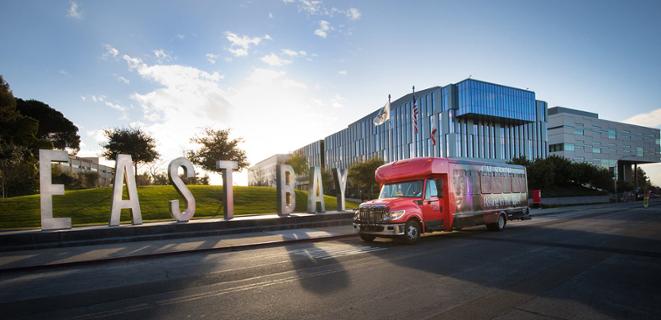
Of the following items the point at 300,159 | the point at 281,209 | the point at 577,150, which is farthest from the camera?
the point at 577,150

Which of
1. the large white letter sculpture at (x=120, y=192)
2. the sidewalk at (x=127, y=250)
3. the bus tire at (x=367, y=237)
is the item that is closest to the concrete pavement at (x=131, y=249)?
the sidewalk at (x=127, y=250)

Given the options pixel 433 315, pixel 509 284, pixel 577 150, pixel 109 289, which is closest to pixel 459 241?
pixel 509 284

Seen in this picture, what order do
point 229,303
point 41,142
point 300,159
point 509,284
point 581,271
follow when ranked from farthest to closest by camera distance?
1. point 300,159
2. point 41,142
3. point 581,271
4. point 509,284
5. point 229,303

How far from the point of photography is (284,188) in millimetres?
19672

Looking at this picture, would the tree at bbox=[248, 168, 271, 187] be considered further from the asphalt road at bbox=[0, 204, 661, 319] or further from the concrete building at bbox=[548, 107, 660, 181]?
the asphalt road at bbox=[0, 204, 661, 319]

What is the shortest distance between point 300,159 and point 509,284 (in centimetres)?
7828

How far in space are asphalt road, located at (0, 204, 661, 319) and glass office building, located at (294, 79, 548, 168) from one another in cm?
4853

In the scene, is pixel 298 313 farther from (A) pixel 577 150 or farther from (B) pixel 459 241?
(A) pixel 577 150

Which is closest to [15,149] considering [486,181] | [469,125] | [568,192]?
[486,181]

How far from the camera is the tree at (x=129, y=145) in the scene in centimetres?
3703

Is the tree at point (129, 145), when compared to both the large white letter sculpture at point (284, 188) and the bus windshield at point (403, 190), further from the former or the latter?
the bus windshield at point (403, 190)

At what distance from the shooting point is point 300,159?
84188 mm

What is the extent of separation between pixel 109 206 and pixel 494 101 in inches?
2627

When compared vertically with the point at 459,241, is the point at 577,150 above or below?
above
